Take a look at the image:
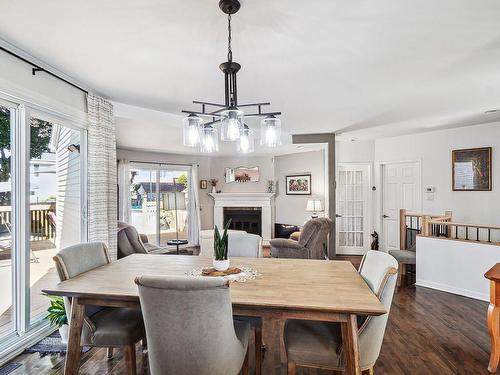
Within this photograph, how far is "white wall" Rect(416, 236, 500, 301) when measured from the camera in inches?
136

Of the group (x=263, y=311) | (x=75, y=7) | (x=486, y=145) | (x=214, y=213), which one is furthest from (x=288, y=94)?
(x=214, y=213)

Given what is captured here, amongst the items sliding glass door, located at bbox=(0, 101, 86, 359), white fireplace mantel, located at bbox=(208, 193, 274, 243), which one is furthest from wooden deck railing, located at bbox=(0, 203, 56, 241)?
white fireplace mantel, located at bbox=(208, 193, 274, 243)

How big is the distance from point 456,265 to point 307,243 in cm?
187

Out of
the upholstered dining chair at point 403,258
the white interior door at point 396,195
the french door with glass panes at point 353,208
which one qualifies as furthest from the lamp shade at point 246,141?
the white interior door at point 396,195

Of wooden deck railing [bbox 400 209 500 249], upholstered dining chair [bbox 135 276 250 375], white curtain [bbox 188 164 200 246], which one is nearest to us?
upholstered dining chair [bbox 135 276 250 375]

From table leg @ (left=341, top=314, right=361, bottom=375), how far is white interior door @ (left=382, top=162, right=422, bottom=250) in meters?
4.64

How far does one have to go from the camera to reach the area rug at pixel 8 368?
2.07m

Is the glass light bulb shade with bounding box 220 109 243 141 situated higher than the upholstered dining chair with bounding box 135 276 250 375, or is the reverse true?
the glass light bulb shade with bounding box 220 109 243 141

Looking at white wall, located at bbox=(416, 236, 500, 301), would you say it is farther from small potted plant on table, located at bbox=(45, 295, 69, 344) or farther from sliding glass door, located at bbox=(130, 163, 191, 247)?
sliding glass door, located at bbox=(130, 163, 191, 247)

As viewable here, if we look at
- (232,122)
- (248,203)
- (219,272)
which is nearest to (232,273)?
(219,272)

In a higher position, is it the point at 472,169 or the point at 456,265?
the point at 472,169

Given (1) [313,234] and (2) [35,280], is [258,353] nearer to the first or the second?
(2) [35,280]

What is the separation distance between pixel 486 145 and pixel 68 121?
5713 mm

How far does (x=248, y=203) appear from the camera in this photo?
284 inches
